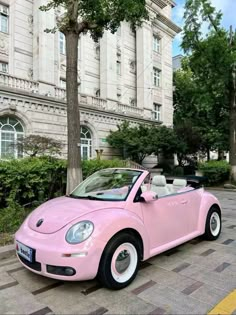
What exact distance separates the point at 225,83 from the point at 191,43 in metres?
3.26

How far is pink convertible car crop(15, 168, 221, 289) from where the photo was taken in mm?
3055

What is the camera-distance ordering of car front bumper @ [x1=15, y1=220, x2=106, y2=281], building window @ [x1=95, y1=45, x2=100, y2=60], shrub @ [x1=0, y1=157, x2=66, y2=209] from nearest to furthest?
car front bumper @ [x1=15, y1=220, x2=106, y2=281] → shrub @ [x1=0, y1=157, x2=66, y2=209] → building window @ [x1=95, y1=45, x2=100, y2=60]

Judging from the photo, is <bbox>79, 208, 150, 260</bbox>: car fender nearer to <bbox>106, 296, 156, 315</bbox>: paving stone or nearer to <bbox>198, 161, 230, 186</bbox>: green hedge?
<bbox>106, 296, 156, 315</bbox>: paving stone

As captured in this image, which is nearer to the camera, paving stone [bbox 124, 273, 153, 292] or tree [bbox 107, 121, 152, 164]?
paving stone [bbox 124, 273, 153, 292]

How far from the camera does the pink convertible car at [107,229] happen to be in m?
3.05

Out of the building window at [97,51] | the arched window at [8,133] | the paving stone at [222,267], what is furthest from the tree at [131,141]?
the paving stone at [222,267]

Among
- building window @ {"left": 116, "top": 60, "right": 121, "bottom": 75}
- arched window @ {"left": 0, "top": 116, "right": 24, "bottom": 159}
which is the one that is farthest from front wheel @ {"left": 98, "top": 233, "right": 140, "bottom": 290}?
building window @ {"left": 116, "top": 60, "right": 121, "bottom": 75}

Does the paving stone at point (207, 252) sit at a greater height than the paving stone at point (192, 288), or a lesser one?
greater

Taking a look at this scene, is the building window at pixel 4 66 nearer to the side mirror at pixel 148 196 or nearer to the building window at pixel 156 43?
the building window at pixel 156 43

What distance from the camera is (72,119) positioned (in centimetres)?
709

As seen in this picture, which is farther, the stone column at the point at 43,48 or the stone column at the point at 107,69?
the stone column at the point at 107,69

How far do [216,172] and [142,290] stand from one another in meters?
14.1

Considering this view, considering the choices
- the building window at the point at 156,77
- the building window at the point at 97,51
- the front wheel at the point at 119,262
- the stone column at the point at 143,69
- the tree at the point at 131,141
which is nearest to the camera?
the front wheel at the point at 119,262

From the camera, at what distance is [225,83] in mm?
16422
